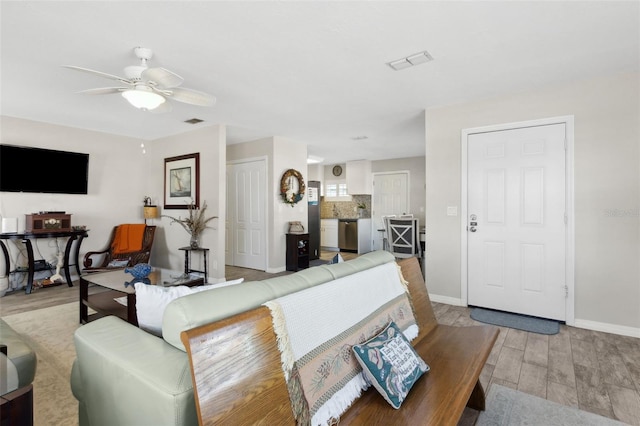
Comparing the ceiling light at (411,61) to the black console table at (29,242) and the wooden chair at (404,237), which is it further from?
the black console table at (29,242)

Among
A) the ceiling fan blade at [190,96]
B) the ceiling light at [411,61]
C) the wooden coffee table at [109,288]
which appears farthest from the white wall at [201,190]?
the ceiling light at [411,61]

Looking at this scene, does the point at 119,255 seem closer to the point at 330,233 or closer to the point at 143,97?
the point at 143,97

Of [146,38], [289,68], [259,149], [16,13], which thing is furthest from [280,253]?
[16,13]

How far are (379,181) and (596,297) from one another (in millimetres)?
5542

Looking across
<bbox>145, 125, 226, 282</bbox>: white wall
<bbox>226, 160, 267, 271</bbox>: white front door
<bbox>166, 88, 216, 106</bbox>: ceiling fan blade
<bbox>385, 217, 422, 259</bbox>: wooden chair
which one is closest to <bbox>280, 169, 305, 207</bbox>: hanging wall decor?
<bbox>226, 160, 267, 271</bbox>: white front door

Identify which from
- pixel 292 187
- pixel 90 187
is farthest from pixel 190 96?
pixel 90 187

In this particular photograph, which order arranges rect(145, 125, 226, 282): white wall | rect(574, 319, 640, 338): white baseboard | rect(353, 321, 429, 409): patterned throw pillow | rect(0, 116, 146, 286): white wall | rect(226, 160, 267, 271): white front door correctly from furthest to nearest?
rect(226, 160, 267, 271): white front door → rect(145, 125, 226, 282): white wall → rect(0, 116, 146, 286): white wall → rect(574, 319, 640, 338): white baseboard → rect(353, 321, 429, 409): patterned throw pillow

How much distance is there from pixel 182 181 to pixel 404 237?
381 centimetres

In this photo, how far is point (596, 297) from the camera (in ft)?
9.92

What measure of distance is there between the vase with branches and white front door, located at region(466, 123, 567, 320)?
359 centimetres

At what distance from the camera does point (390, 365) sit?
4.10 ft

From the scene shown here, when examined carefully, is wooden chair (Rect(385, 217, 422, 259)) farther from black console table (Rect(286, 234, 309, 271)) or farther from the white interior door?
the white interior door

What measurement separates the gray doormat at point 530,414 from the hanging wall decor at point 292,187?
4.28 metres

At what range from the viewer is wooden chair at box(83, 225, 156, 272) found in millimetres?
4629
